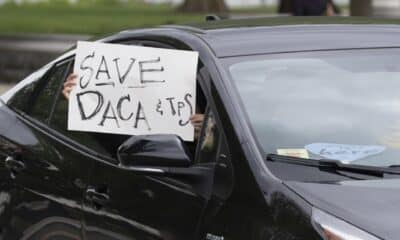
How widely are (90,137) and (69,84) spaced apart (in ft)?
1.03

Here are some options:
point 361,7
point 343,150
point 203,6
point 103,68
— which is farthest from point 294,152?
point 203,6

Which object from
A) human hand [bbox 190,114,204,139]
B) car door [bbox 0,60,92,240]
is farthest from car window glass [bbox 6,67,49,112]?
human hand [bbox 190,114,204,139]

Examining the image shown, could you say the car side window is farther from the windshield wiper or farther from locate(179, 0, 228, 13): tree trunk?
locate(179, 0, 228, 13): tree trunk

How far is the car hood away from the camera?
3.21 metres

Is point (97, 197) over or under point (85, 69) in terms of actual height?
under

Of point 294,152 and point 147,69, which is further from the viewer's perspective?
point 147,69

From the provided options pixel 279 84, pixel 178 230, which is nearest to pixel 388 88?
pixel 279 84

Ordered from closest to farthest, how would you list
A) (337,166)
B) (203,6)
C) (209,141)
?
(337,166) < (209,141) < (203,6)

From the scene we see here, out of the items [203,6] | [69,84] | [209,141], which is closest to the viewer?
[209,141]

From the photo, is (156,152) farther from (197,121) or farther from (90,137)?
(90,137)

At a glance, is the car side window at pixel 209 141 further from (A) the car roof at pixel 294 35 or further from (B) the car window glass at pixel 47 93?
(B) the car window glass at pixel 47 93

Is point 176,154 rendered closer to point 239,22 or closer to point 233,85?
point 233,85

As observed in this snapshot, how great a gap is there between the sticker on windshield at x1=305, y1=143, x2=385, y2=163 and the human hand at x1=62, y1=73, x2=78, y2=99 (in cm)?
142

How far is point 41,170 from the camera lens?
16.0 ft
